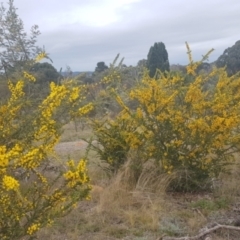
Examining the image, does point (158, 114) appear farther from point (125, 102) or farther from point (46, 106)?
point (46, 106)

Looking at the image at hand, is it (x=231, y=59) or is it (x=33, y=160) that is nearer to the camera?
(x=33, y=160)

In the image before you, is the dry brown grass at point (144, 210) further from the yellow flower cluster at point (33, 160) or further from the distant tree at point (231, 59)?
the distant tree at point (231, 59)

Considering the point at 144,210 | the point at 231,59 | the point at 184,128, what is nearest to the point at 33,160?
the point at 144,210

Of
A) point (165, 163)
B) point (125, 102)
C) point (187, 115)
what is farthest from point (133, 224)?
point (125, 102)

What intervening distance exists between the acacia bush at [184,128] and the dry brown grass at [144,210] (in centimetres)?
22

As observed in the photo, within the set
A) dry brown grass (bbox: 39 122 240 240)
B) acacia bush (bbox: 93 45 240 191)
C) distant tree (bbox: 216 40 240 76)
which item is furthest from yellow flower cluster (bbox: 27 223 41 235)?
distant tree (bbox: 216 40 240 76)

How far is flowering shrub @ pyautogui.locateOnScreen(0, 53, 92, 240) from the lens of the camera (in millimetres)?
3754

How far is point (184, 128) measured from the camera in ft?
21.9

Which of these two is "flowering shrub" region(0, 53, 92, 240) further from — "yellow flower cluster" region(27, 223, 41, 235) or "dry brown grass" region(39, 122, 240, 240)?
"dry brown grass" region(39, 122, 240, 240)

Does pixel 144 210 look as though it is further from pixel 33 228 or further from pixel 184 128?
pixel 33 228

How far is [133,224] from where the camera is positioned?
547cm

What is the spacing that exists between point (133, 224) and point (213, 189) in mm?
1784

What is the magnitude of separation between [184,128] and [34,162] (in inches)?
125

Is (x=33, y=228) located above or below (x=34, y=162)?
below
